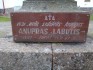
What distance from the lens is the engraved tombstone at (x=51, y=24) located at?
2439mm

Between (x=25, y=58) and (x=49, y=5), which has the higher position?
(x=49, y=5)

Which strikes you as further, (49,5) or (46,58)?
(49,5)

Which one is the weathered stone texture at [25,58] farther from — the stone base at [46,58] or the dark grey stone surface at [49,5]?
the dark grey stone surface at [49,5]

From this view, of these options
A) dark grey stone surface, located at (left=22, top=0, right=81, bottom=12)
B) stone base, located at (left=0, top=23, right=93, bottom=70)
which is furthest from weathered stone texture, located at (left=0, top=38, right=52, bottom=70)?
dark grey stone surface, located at (left=22, top=0, right=81, bottom=12)

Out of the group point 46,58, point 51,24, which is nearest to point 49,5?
point 51,24

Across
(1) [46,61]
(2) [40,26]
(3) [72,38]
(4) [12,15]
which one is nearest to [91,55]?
(3) [72,38]

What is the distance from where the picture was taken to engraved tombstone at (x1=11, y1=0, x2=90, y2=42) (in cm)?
244

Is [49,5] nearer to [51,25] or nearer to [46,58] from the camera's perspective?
[51,25]

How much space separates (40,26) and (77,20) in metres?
0.41

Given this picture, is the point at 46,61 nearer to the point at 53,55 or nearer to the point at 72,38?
the point at 53,55

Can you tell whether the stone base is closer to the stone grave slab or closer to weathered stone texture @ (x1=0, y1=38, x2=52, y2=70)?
weathered stone texture @ (x1=0, y1=38, x2=52, y2=70)

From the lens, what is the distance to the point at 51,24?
247 cm

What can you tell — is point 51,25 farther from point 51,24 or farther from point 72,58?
point 72,58

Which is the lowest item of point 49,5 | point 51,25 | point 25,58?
point 25,58
